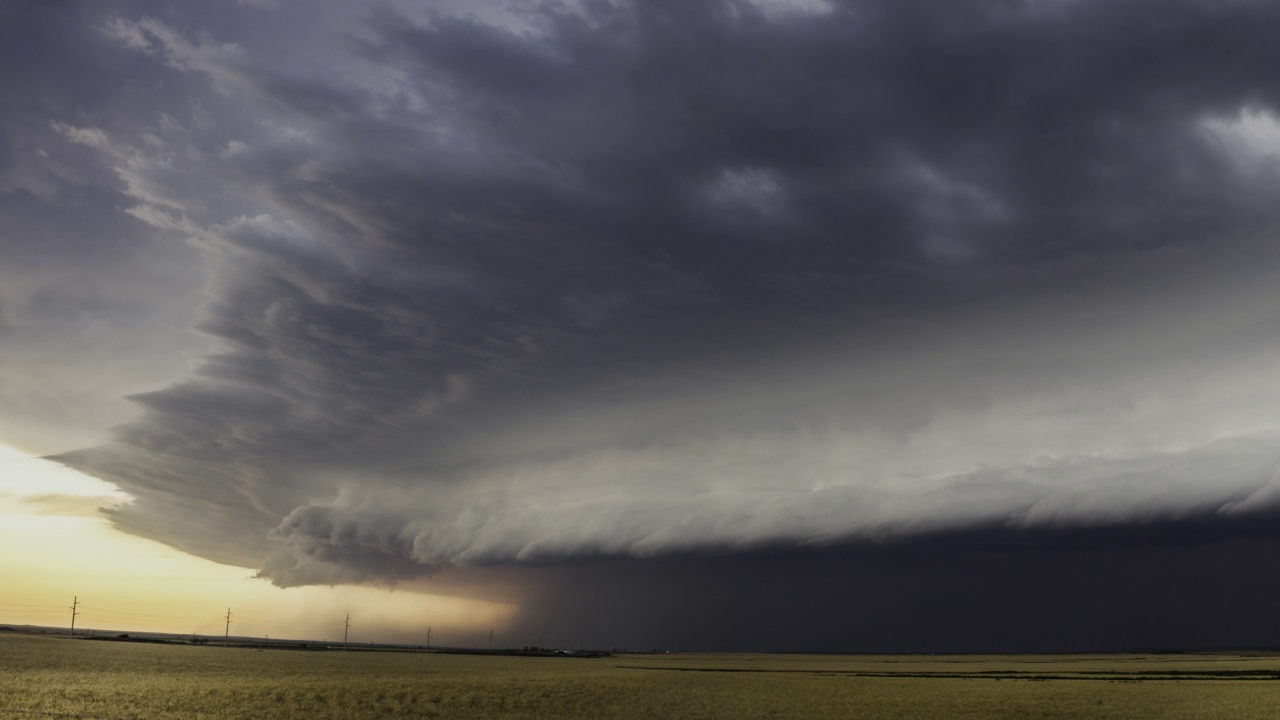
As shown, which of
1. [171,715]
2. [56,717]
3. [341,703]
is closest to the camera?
[56,717]

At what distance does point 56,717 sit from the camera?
48.0 metres

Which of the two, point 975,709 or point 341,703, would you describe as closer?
point 341,703

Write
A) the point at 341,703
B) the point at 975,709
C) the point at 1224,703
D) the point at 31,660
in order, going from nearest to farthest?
the point at 341,703 < the point at 975,709 < the point at 1224,703 < the point at 31,660

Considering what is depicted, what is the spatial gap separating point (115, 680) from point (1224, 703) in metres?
Result: 106

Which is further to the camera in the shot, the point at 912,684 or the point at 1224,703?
the point at 912,684

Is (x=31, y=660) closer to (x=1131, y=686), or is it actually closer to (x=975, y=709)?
(x=975, y=709)

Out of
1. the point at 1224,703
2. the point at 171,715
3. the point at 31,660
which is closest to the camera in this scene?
the point at 171,715

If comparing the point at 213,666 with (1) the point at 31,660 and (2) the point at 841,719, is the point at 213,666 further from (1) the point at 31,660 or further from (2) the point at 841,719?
(2) the point at 841,719

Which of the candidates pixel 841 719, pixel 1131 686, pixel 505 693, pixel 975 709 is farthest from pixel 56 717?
pixel 1131 686

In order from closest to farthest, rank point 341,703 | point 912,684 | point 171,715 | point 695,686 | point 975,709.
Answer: point 171,715
point 341,703
point 975,709
point 695,686
point 912,684

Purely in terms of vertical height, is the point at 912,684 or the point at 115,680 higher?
the point at 115,680

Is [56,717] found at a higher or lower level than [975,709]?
higher

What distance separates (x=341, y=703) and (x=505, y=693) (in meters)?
17.1

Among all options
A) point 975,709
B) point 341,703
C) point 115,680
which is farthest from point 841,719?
point 115,680
